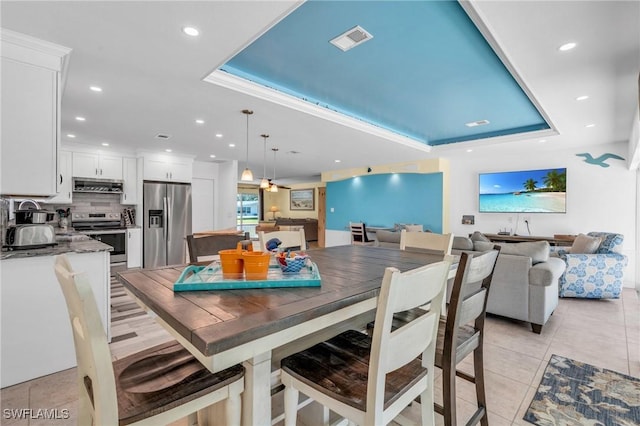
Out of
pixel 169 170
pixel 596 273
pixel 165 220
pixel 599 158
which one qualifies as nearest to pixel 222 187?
pixel 169 170

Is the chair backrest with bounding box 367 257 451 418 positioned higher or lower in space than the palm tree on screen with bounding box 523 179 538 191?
lower

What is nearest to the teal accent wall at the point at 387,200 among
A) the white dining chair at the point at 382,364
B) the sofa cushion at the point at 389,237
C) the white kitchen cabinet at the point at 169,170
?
the sofa cushion at the point at 389,237

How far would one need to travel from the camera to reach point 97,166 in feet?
→ 18.0

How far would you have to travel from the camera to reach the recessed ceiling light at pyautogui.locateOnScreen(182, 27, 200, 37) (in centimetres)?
198

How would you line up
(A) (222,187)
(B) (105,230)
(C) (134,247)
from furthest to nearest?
(A) (222,187), (C) (134,247), (B) (105,230)

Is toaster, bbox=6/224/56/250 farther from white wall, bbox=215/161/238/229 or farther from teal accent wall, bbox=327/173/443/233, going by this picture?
teal accent wall, bbox=327/173/443/233

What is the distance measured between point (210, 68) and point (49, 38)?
106 centimetres

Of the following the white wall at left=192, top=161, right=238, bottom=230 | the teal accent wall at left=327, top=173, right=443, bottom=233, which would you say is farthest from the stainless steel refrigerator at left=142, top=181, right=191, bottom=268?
the teal accent wall at left=327, top=173, right=443, bottom=233

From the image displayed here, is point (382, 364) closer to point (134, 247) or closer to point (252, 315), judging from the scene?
point (252, 315)

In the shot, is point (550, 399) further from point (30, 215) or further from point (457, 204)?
point (457, 204)

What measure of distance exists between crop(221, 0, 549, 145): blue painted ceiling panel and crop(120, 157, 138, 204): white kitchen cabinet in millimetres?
4007

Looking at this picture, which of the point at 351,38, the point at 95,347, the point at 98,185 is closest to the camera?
the point at 95,347

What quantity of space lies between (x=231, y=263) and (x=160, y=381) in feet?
1.57

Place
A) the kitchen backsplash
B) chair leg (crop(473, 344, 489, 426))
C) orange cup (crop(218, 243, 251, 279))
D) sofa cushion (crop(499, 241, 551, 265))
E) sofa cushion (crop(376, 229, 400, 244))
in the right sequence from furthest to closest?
the kitchen backsplash < sofa cushion (crop(376, 229, 400, 244)) < sofa cushion (crop(499, 241, 551, 265)) < chair leg (crop(473, 344, 489, 426)) < orange cup (crop(218, 243, 251, 279))
